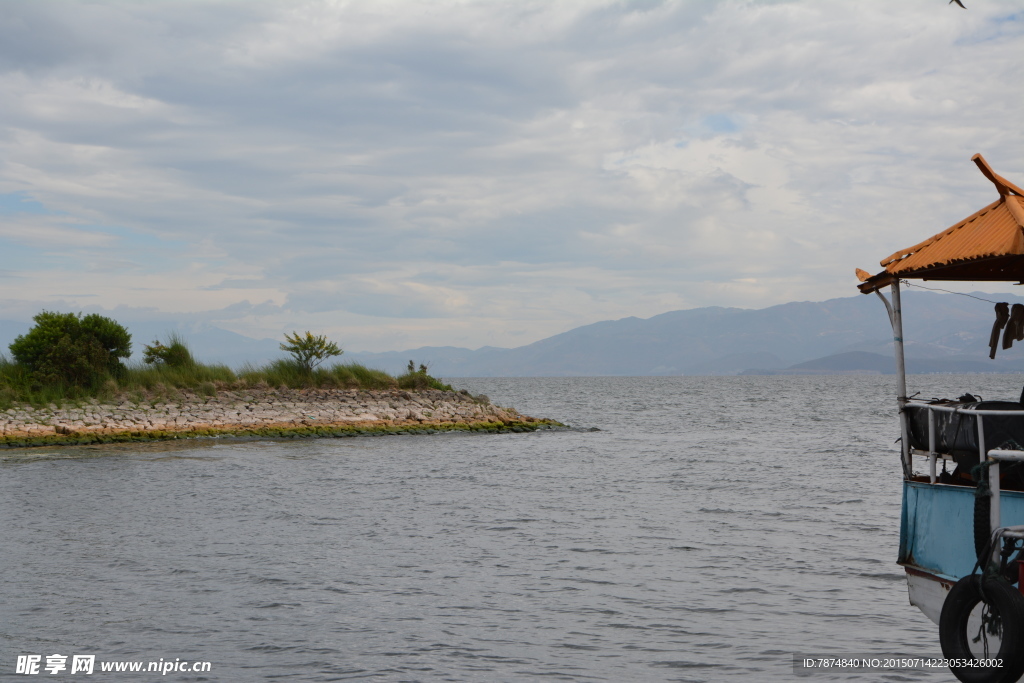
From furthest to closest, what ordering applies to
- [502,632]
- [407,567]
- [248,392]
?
[248,392], [407,567], [502,632]

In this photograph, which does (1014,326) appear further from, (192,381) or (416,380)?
(416,380)

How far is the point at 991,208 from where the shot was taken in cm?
986

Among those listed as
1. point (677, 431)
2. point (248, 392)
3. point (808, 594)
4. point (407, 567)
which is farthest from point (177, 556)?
point (677, 431)

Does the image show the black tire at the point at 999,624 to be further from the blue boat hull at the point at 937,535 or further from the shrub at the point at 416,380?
the shrub at the point at 416,380

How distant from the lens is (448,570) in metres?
13.9

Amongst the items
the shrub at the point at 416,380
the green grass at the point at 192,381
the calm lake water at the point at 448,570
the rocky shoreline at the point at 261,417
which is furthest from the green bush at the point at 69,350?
the shrub at the point at 416,380

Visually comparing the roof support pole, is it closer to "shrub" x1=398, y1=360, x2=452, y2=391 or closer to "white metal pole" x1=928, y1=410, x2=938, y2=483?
"white metal pole" x1=928, y1=410, x2=938, y2=483

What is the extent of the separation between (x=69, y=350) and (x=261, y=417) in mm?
9028

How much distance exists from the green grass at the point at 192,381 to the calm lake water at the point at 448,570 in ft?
36.2

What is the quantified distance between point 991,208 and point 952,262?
1.16 metres

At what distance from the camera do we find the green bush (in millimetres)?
39094

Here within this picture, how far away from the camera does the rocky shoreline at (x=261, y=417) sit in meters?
34.1

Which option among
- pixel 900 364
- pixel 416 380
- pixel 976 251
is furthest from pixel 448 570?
pixel 416 380

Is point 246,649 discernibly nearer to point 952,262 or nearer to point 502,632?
point 502,632
